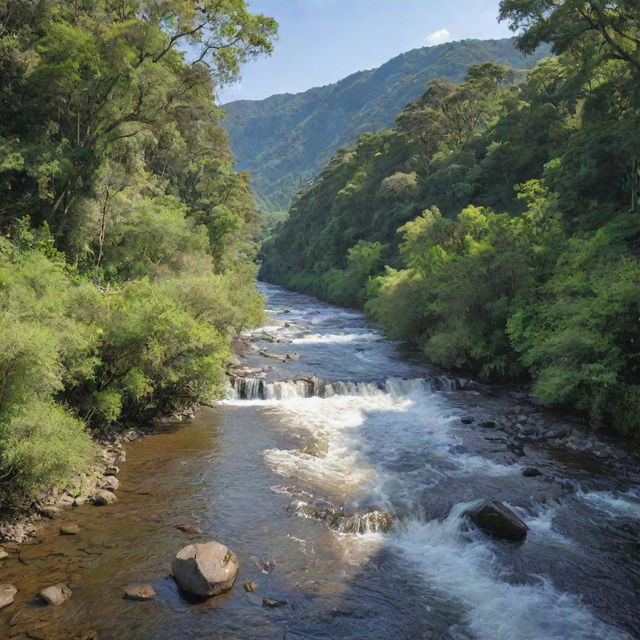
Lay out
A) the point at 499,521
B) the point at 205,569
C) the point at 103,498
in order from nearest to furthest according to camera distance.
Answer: the point at 205,569 < the point at 499,521 < the point at 103,498

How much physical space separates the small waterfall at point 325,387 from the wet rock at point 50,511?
36.5ft

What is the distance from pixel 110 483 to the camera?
12.8m

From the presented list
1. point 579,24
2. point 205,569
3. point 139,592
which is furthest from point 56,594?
point 579,24

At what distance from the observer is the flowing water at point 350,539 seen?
28.0ft

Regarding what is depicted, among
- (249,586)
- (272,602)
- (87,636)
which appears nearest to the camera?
(87,636)

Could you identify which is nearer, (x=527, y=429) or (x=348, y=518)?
(x=348, y=518)

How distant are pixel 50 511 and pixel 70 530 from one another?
3.11 ft

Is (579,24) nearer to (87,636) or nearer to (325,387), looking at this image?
(325,387)

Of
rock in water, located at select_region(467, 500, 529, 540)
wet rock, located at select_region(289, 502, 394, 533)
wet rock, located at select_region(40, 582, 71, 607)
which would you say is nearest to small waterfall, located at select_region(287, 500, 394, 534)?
wet rock, located at select_region(289, 502, 394, 533)

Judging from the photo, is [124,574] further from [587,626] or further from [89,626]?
[587,626]

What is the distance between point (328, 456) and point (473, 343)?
11570 millimetres

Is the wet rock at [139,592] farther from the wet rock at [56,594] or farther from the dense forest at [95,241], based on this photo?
the dense forest at [95,241]

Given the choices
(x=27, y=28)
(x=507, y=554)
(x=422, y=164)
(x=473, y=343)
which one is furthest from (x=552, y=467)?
(x=422, y=164)

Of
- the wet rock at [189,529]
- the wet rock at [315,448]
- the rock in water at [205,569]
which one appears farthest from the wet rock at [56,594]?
the wet rock at [315,448]
